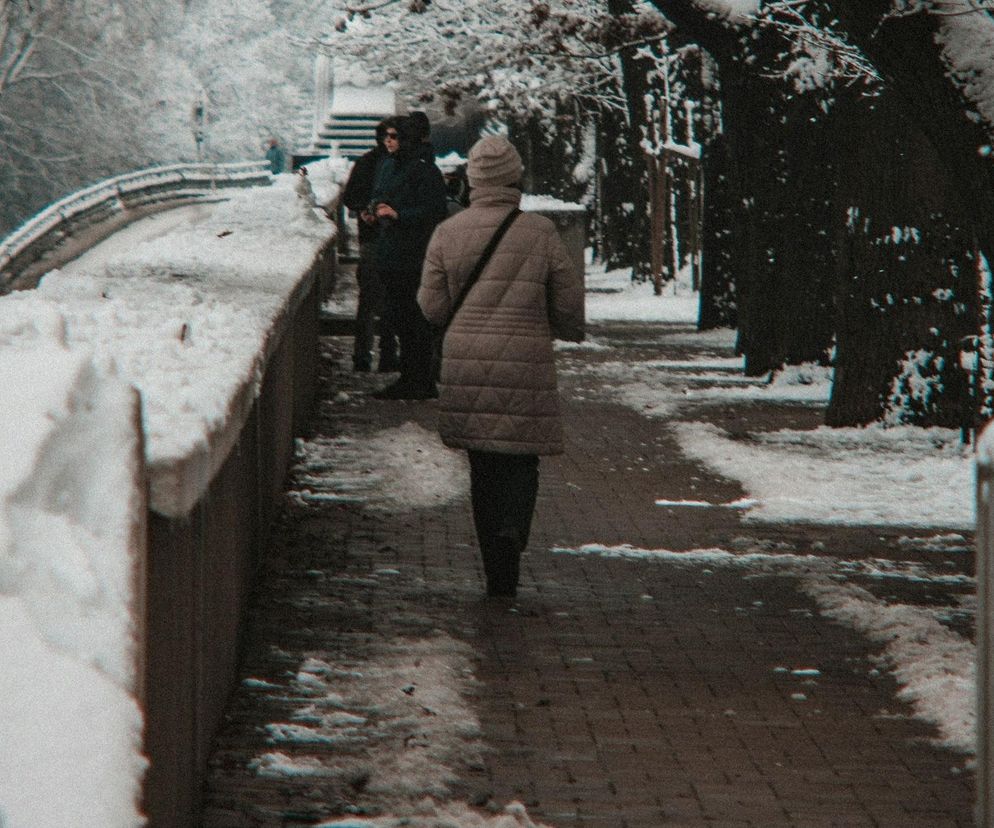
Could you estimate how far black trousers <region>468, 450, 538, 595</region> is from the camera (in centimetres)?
804

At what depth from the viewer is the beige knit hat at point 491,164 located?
817cm

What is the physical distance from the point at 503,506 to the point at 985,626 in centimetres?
440

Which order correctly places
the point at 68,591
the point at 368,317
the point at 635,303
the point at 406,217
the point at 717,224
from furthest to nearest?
the point at 635,303, the point at 717,224, the point at 368,317, the point at 406,217, the point at 68,591

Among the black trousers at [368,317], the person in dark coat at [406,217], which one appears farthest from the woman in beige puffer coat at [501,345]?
the black trousers at [368,317]

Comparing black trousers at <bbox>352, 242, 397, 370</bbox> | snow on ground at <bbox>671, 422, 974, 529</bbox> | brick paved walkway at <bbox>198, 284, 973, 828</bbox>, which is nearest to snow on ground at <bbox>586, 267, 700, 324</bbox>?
black trousers at <bbox>352, 242, 397, 370</bbox>

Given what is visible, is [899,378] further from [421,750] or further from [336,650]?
[421,750]

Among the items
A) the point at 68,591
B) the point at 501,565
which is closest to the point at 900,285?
the point at 501,565

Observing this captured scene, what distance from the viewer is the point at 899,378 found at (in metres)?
13.5

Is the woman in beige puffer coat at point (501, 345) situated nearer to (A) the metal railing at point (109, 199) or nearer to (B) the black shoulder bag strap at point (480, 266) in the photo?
(B) the black shoulder bag strap at point (480, 266)

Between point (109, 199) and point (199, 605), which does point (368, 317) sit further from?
point (109, 199)

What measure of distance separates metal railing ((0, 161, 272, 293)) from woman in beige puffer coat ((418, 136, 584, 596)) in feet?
89.0

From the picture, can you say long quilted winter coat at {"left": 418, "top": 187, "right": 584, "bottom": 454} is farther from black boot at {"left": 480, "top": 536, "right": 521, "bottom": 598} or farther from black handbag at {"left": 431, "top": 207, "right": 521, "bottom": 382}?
black boot at {"left": 480, "top": 536, "right": 521, "bottom": 598}

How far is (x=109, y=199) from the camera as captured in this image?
151ft

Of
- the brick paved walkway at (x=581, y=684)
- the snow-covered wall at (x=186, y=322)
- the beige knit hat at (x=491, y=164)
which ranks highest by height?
the beige knit hat at (x=491, y=164)
